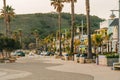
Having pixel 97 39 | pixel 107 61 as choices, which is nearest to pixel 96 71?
pixel 107 61

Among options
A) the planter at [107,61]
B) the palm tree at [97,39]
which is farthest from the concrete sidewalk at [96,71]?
the palm tree at [97,39]

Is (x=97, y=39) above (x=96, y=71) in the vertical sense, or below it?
above

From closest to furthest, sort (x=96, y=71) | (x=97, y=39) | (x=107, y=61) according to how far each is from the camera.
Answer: (x=96, y=71) → (x=107, y=61) → (x=97, y=39)

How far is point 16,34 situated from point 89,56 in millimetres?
126840

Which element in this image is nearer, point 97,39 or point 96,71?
point 96,71

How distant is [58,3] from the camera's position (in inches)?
3625

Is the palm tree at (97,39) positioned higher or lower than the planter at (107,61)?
higher

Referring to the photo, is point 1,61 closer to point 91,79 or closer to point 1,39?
point 1,39

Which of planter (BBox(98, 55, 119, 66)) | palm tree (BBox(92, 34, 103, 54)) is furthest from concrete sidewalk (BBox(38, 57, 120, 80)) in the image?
palm tree (BBox(92, 34, 103, 54))

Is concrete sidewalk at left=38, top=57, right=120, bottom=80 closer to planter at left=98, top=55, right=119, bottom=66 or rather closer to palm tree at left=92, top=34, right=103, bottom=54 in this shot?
planter at left=98, top=55, right=119, bottom=66

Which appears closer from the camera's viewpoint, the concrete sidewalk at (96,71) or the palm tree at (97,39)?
the concrete sidewalk at (96,71)

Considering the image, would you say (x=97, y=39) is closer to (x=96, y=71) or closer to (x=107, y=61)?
(x=107, y=61)

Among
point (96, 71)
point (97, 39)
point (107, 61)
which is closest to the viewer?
point (96, 71)

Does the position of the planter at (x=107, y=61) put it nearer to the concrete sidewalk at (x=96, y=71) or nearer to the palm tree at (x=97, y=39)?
the concrete sidewalk at (x=96, y=71)
